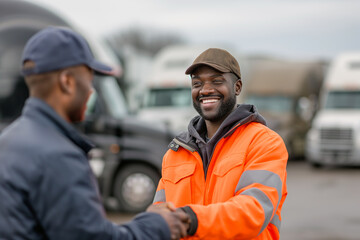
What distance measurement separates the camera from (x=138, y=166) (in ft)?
32.1

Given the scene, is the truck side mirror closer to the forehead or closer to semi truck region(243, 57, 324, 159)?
semi truck region(243, 57, 324, 159)

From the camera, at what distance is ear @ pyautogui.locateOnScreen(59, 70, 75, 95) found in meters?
2.15

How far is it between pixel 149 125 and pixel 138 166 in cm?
76

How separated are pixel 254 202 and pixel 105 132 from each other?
7156mm

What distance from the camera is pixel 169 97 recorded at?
15148 millimetres

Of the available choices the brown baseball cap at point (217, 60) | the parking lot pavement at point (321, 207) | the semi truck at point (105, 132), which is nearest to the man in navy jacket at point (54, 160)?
the brown baseball cap at point (217, 60)

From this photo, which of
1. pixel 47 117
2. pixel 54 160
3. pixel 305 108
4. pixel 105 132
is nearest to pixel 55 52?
pixel 47 117

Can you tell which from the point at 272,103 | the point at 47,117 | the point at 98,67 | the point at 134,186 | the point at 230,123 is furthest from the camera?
the point at 272,103

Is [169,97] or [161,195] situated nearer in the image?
[161,195]

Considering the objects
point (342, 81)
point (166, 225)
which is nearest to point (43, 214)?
point (166, 225)

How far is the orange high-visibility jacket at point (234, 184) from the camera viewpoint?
103 inches

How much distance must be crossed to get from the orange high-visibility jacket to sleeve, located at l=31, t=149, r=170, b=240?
704 mm

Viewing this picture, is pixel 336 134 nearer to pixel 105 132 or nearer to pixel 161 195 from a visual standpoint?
pixel 105 132

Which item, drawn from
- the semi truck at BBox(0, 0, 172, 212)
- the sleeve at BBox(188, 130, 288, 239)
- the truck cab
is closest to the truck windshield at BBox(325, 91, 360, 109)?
the truck cab
